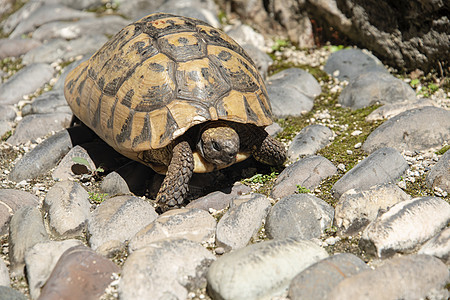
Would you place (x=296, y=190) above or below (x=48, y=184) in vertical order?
above

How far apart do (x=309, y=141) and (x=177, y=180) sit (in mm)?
1328

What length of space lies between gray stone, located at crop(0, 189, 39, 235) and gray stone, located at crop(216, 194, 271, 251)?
1474 mm

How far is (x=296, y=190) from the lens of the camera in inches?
147

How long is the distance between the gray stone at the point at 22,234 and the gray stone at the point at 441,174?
2.72m

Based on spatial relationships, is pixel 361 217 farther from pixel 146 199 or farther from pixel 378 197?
pixel 146 199

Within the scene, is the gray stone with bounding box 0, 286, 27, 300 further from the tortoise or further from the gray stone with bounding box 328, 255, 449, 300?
the gray stone with bounding box 328, 255, 449, 300

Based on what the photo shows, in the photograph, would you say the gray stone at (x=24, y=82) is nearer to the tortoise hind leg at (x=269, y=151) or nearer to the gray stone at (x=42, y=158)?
the gray stone at (x=42, y=158)

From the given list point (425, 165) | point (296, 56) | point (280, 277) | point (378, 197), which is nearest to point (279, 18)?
point (296, 56)

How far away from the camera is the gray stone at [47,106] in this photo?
16.8 feet

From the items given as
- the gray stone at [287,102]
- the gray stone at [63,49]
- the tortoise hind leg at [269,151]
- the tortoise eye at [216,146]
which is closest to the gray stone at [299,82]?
the gray stone at [287,102]

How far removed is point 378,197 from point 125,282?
5.67 feet

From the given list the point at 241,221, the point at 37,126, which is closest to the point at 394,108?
the point at 241,221

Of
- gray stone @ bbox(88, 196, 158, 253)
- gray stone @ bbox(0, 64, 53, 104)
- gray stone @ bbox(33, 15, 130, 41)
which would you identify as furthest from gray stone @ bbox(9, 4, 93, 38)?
gray stone @ bbox(88, 196, 158, 253)

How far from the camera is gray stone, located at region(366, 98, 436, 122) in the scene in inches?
178
